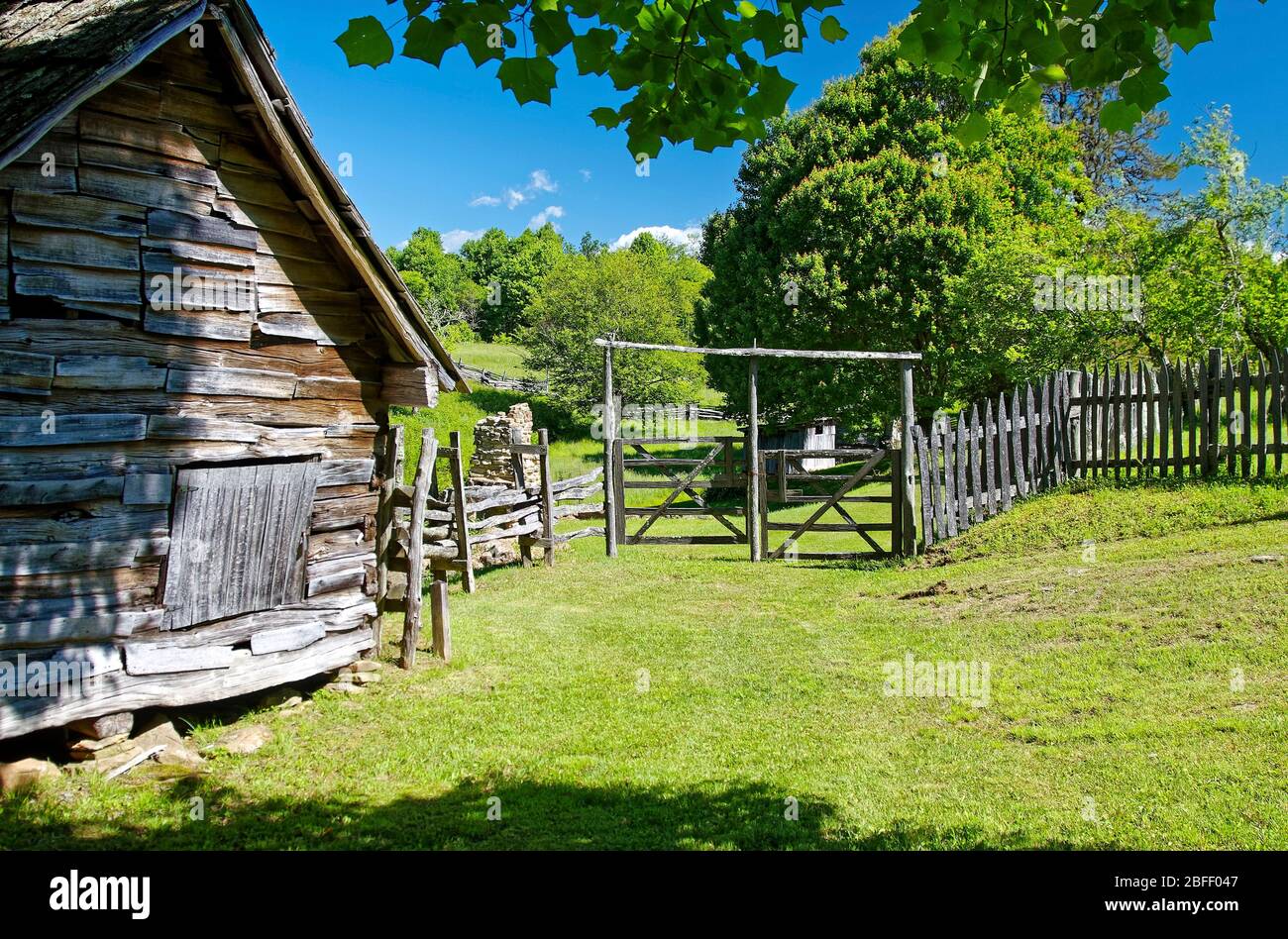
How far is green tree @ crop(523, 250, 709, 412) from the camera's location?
140ft

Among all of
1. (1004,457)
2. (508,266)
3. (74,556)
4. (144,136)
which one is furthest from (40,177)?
(508,266)

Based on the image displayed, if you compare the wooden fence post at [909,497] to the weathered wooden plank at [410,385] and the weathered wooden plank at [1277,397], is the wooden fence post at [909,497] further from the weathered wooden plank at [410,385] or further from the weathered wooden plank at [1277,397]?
the weathered wooden plank at [410,385]

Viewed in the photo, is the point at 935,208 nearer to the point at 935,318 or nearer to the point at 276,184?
the point at 935,318

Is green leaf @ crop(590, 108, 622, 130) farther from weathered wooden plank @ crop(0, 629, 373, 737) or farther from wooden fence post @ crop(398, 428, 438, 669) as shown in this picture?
weathered wooden plank @ crop(0, 629, 373, 737)

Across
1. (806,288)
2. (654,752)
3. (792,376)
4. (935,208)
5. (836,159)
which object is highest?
(836,159)

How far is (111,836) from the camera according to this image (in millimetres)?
5730

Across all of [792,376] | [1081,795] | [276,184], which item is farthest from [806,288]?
[1081,795]

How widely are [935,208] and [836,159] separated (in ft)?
12.5

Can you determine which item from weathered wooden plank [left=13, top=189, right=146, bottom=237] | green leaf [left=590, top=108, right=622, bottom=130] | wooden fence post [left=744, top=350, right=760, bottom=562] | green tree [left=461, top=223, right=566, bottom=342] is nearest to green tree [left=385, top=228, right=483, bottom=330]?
green tree [left=461, top=223, right=566, bottom=342]

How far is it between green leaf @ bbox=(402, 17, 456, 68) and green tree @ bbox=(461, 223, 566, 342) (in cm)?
7799

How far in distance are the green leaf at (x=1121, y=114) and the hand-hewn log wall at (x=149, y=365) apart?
6758 millimetres

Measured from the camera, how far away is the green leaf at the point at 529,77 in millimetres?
4734

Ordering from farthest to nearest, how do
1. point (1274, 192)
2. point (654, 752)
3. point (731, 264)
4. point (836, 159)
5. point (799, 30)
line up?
point (731, 264) → point (836, 159) → point (1274, 192) → point (654, 752) → point (799, 30)

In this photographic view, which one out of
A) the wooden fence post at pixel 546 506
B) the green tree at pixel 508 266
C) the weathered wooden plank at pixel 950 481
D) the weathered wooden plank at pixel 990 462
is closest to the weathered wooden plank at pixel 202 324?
the wooden fence post at pixel 546 506
